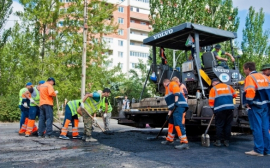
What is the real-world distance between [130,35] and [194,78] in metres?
42.7

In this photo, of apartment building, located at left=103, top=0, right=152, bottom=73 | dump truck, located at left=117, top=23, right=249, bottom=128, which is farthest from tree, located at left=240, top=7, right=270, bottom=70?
apartment building, located at left=103, top=0, right=152, bottom=73

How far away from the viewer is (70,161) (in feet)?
15.9

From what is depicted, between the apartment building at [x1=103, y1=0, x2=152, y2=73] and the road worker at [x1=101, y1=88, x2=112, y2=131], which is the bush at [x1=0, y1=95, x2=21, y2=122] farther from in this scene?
the apartment building at [x1=103, y1=0, x2=152, y2=73]

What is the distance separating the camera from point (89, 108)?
298 inches

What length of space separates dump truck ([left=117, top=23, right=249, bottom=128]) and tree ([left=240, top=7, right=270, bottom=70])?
16885 millimetres

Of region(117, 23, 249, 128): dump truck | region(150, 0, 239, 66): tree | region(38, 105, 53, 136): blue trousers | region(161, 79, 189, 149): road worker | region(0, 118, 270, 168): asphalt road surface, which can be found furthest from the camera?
region(150, 0, 239, 66): tree

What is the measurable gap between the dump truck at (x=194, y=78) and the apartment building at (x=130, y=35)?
39247 mm

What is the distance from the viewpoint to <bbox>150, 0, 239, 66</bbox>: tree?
2150cm

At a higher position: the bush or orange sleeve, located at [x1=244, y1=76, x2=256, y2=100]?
orange sleeve, located at [x1=244, y1=76, x2=256, y2=100]

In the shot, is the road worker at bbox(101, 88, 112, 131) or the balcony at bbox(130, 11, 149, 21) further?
the balcony at bbox(130, 11, 149, 21)

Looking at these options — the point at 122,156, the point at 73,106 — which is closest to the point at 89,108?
the point at 73,106

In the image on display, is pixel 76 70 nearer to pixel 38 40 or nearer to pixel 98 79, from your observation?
pixel 98 79

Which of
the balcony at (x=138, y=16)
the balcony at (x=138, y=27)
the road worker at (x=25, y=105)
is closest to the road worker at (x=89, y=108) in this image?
the road worker at (x=25, y=105)

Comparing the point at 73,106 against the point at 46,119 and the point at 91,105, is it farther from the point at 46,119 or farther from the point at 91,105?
Answer: the point at 46,119
